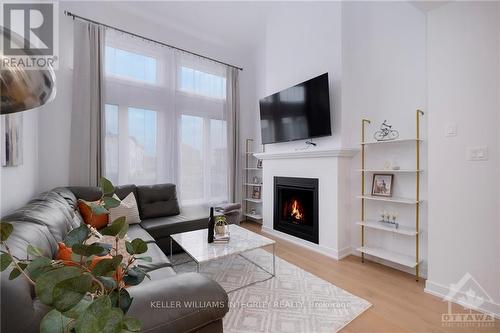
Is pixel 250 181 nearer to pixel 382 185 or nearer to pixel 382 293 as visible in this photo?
pixel 382 185

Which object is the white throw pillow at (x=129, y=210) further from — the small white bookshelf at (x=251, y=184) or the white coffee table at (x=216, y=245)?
the small white bookshelf at (x=251, y=184)

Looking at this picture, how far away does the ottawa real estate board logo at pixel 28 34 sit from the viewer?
0.44 metres

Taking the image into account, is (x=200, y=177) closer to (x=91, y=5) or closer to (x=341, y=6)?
(x=91, y=5)

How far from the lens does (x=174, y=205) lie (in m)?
3.39

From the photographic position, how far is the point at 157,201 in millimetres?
3320

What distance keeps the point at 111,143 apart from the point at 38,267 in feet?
10.8

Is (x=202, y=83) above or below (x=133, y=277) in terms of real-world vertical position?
above

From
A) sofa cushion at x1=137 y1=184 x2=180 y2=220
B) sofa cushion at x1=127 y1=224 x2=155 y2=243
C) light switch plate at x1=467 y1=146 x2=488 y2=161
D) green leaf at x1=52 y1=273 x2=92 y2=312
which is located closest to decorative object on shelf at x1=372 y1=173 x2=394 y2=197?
light switch plate at x1=467 y1=146 x2=488 y2=161

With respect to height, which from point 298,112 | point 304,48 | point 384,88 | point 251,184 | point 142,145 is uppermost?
point 304,48

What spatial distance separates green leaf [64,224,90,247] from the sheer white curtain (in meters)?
3.15

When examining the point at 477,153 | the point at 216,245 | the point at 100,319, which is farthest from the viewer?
the point at 216,245

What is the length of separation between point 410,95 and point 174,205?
324cm

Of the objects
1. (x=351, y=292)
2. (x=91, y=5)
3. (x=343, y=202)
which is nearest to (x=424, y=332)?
(x=351, y=292)

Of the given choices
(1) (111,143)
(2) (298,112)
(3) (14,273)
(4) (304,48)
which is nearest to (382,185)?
(2) (298,112)
